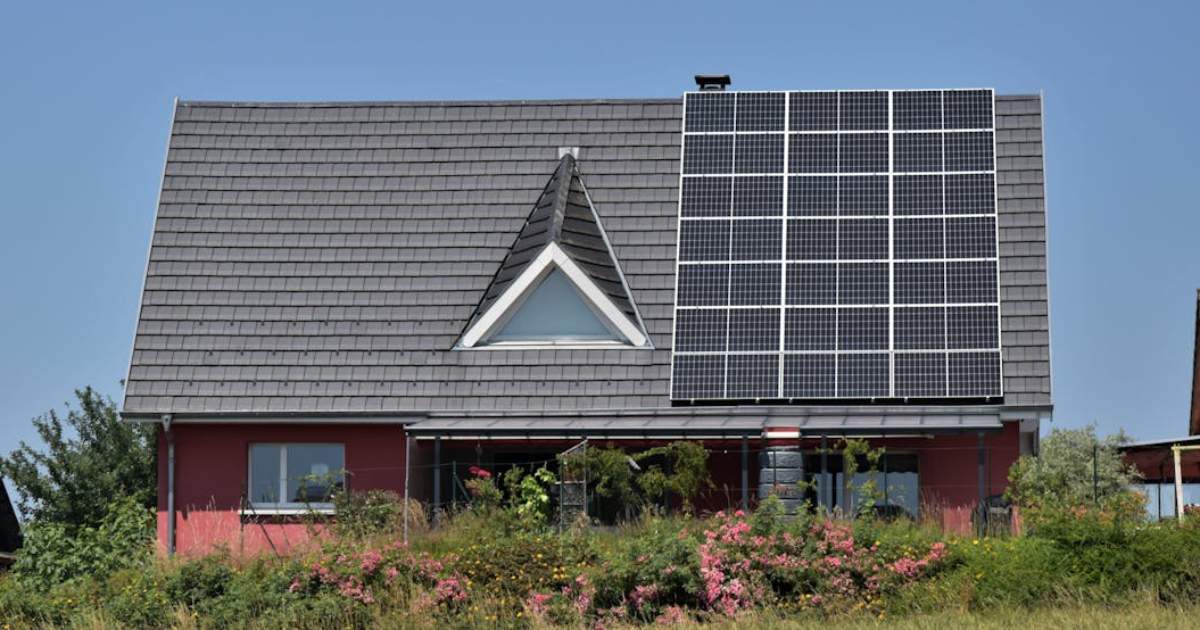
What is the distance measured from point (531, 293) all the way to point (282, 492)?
15.5 ft

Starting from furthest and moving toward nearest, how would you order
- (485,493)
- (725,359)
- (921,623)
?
(725,359), (485,493), (921,623)

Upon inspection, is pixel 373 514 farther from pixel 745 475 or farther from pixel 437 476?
pixel 745 475

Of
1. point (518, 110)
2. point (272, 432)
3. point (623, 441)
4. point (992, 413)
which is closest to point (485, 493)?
point (623, 441)

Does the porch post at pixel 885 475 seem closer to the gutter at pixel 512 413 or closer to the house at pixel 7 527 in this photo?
the gutter at pixel 512 413

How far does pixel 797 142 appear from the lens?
33750 mm

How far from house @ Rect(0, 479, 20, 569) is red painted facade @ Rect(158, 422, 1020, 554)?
27.3ft

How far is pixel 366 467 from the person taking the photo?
31.1m

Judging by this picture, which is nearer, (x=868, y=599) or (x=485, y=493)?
(x=868, y=599)

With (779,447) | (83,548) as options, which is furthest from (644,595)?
(83,548)

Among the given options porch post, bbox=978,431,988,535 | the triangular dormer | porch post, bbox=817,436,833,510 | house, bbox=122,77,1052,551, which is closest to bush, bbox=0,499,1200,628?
porch post, bbox=978,431,988,535

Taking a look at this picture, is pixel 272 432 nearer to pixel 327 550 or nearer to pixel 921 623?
pixel 327 550

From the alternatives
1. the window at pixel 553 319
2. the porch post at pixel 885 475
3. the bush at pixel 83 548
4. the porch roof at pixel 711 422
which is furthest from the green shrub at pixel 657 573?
the bush at pixel 83 548

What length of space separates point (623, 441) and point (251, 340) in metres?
6.25

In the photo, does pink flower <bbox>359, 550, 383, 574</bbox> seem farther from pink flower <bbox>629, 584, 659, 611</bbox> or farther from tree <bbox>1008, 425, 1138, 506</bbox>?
tree <bbox>1008, 425, 1138, 506</bbox>
